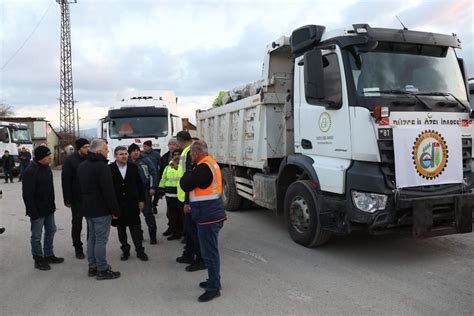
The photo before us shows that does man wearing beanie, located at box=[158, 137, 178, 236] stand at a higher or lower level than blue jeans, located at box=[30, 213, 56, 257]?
higher

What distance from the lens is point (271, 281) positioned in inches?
177

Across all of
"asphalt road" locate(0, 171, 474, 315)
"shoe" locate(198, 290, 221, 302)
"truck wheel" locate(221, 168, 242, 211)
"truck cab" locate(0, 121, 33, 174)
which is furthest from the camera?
"truck cab" locate(0, 121, 33, 174)

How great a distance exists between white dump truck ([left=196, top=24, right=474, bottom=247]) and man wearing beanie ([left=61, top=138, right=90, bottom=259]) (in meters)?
3.01

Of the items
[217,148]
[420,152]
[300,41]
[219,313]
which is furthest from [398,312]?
[217,148]

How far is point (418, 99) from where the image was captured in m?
4.75

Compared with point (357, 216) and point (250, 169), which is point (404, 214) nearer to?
point (357, 216)

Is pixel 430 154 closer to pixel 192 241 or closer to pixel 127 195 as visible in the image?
pixel 192 241

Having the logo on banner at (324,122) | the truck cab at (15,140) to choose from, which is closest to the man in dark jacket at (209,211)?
the logo on banner at (324,122)

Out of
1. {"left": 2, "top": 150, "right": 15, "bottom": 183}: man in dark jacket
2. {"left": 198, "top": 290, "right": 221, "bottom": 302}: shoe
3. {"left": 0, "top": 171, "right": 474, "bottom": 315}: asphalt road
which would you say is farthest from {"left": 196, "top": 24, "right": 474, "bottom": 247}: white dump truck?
{"left": 2, "top": 150, "right": 15, "bottom": 183}: man in dark jacket

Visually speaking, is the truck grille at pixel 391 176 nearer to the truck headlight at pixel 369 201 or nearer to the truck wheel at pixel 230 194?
the truck headlight at pixel 369 201

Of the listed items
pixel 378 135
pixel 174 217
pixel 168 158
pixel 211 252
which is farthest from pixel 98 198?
pixel 378 135

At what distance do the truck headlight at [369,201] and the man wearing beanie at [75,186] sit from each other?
12.2 ft

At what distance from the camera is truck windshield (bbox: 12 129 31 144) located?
21297 millimetres

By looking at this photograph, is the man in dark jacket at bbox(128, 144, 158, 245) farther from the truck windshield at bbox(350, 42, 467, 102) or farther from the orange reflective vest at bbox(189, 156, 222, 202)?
the truck windshield at bbox(350, 42, 467, 102)
